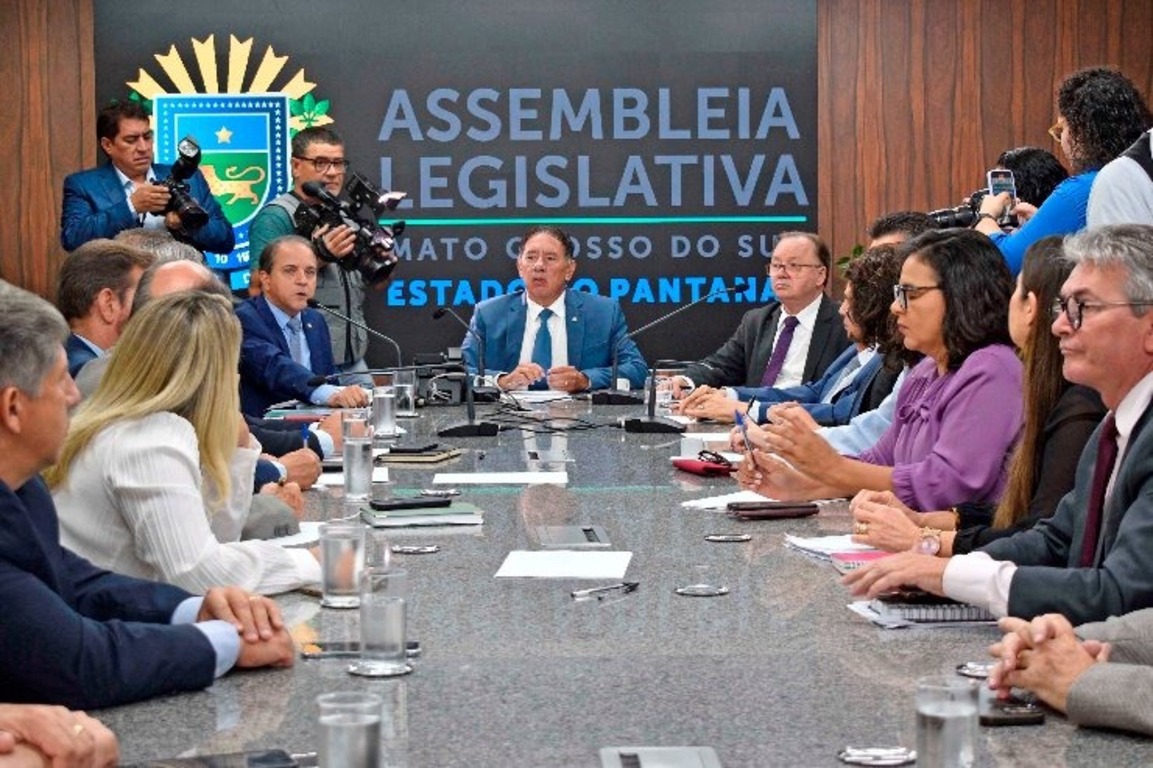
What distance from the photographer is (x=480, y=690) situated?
2.18 meters

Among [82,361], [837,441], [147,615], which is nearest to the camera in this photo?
[147,615]

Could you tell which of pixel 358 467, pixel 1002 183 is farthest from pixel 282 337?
pixel 358 467

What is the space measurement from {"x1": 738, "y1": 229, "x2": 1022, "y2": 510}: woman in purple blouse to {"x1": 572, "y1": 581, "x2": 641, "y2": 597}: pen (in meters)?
0.98

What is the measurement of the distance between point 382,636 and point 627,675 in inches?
12.4

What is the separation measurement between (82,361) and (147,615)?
→ 1805 millimetres

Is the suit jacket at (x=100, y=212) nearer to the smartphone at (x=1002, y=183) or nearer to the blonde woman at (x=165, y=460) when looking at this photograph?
the smartphone at (x=1002, y=183)

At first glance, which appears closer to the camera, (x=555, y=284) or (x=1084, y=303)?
(x=1084, y=303)

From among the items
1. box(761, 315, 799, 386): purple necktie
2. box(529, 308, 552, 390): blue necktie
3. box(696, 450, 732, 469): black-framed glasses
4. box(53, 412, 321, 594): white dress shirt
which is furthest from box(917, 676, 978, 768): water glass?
box(529, 308, 552, 390): blue necktie

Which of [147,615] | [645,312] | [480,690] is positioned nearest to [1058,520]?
[480,690]

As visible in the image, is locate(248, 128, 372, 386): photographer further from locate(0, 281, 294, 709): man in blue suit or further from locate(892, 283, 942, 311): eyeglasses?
locate(0, 281, 294, 709): man in blue suit

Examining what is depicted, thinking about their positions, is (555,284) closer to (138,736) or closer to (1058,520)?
(1058,520)

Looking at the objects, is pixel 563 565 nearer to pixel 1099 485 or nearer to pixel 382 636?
pixel 382 636

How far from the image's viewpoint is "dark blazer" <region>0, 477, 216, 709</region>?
2.05m

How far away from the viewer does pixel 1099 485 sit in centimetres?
267
